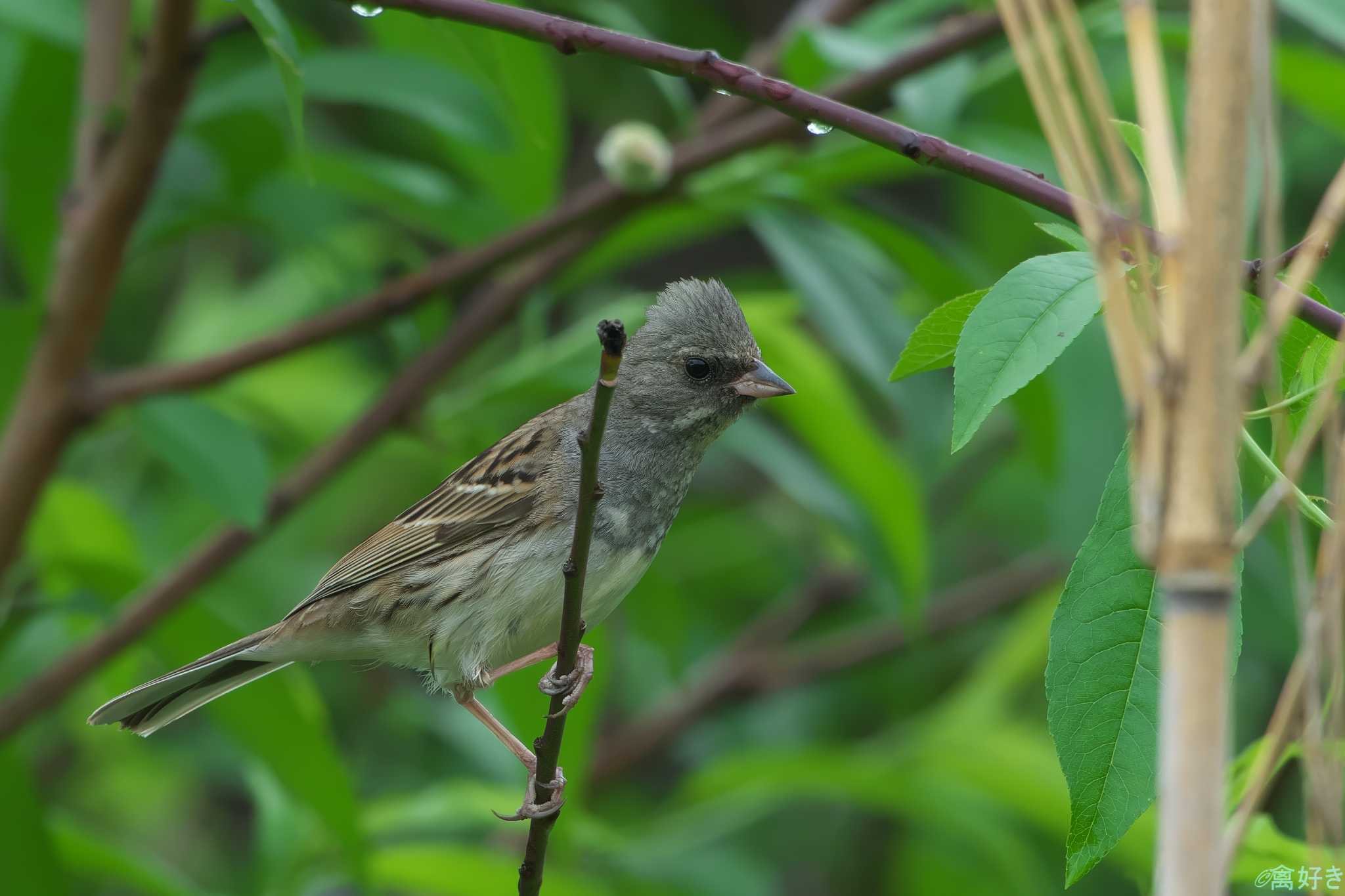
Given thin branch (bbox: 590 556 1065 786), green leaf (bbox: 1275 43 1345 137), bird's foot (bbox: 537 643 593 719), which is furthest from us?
thin branch (bbox: 590 556 1065 786)

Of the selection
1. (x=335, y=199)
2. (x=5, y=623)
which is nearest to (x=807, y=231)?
(x=335, y=199)

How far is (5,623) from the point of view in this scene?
329cm

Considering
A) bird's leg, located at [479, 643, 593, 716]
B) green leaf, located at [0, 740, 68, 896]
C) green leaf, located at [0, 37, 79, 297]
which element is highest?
green leaf, located at [0, 37, 79, 297]

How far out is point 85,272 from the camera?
311 cm

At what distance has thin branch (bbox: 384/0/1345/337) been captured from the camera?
5.19 ft

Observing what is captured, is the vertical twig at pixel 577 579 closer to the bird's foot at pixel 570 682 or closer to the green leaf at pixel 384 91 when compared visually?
the bird's foot at pixel 570 682

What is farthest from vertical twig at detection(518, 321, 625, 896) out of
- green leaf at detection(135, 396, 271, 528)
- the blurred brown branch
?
the blurred brown branch

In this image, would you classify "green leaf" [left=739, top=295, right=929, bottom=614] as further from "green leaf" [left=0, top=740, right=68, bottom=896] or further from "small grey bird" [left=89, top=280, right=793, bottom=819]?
"green leaf" [left=0, top=740, right=68, bottom=896]

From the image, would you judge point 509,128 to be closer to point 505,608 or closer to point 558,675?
point 505,608

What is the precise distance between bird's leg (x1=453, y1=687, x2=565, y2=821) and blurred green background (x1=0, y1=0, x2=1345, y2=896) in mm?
91

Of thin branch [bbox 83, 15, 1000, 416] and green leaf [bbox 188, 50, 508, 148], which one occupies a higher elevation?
green leaf [bbox 188, 50, 508, 148]

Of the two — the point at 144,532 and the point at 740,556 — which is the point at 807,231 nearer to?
the point at 740,556

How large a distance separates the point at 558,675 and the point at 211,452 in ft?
4.26

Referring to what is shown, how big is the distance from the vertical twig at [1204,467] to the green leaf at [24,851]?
2658 mm
